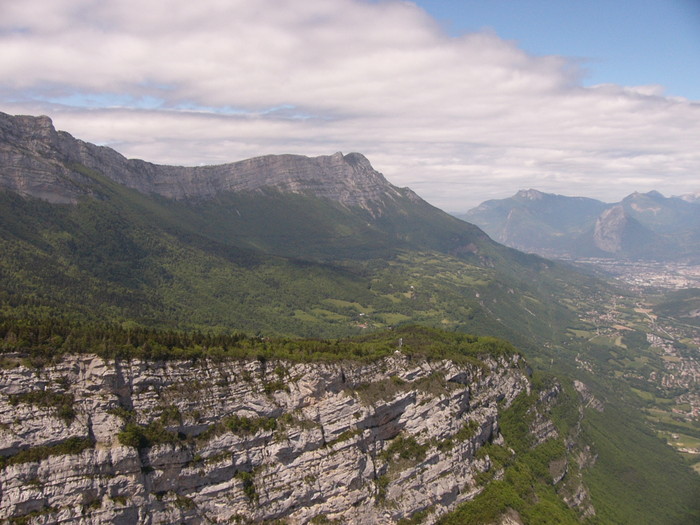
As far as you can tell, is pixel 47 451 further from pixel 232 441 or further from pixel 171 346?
pixel 232 441

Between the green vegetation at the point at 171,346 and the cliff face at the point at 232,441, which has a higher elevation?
the green vegetation at the point at 171,346

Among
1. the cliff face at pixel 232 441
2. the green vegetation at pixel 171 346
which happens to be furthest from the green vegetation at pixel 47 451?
the green vegetation at pixel 171 346

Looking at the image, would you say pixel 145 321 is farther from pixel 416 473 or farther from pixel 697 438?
pixel 697 438

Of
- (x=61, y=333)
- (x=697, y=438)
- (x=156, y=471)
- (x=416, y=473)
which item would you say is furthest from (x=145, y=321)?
(x=697, y=438)

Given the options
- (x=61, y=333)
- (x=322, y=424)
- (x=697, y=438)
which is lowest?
(x=697, y=438)

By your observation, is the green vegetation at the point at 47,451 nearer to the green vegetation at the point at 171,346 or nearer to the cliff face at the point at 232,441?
the cliff face at the point at 232,441

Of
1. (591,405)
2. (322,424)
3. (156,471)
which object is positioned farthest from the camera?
(591,405)

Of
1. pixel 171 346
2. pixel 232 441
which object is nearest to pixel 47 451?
pixel 171 346

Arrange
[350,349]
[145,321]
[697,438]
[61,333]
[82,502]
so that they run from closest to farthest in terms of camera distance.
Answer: [82,502]
[61,333]
[350,349]
[145,321]
[697,438]
